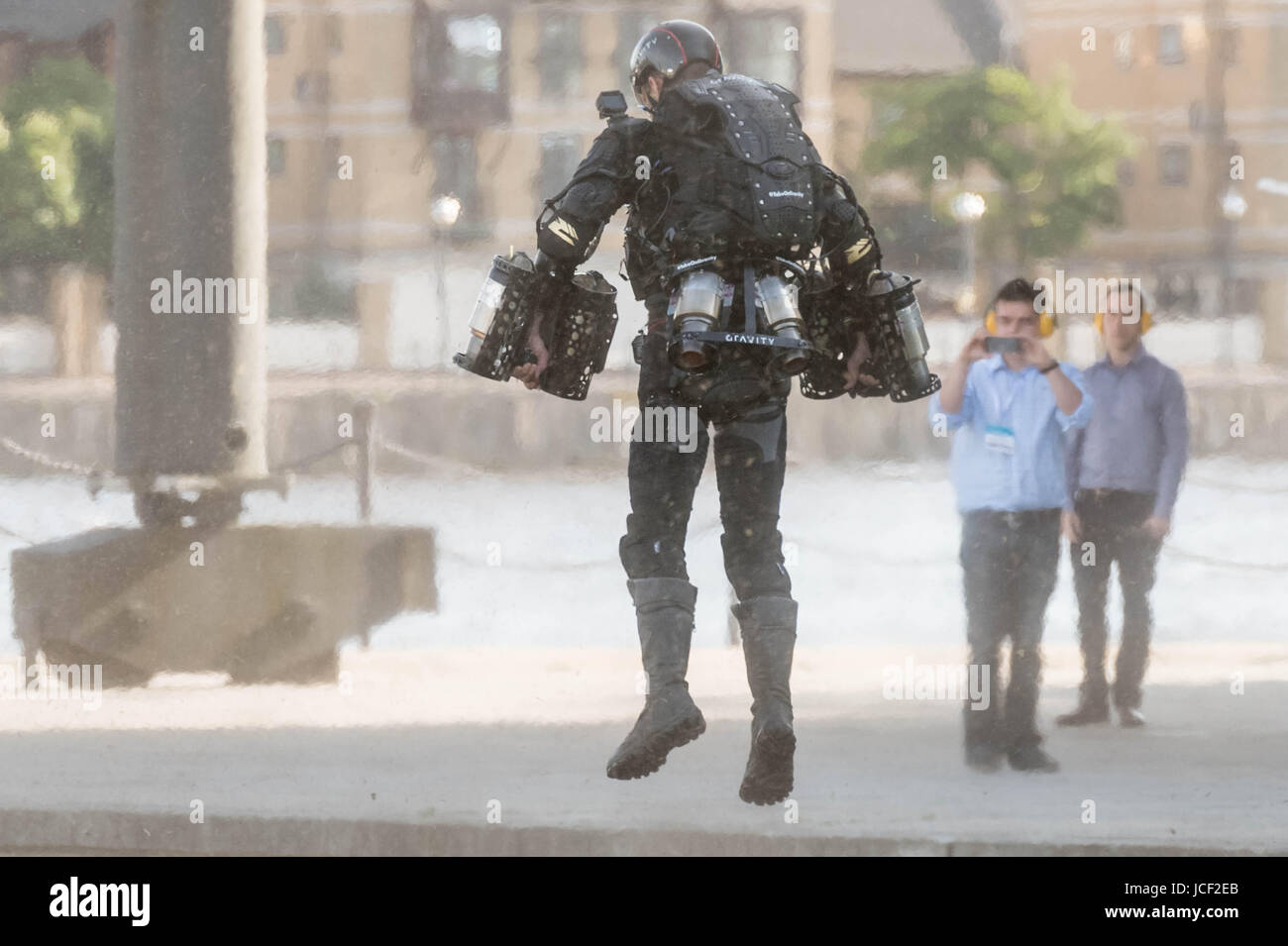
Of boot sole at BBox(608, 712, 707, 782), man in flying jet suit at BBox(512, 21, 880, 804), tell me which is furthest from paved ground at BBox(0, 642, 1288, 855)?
man in flying jet suit at BBox(512, 21, 880, 804)

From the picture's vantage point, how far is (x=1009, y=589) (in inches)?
259

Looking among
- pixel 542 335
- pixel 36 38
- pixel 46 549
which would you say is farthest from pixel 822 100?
pixel 46 549

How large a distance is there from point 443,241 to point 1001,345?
2031mm

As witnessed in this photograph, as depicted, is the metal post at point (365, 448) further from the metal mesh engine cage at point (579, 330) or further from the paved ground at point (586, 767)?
the metal mesh engine cage at point (579, 330)

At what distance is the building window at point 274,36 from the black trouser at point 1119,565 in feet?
11.0

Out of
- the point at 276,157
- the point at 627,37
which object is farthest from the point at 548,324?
the point at 276,157

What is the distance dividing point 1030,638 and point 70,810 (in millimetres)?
3376

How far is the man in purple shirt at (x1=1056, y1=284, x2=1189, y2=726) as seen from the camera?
6637mm

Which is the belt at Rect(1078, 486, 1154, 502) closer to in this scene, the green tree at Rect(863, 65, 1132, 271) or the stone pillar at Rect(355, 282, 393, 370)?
the green tree at Rect(863, 65, 1132, 271)

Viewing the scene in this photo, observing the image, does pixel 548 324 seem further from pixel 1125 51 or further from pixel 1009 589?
pixel 1125 51

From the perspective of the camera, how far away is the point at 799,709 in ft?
21.1

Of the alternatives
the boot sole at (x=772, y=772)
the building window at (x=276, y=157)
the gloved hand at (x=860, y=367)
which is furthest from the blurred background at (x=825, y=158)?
the boot sole at (x=772, y=772)

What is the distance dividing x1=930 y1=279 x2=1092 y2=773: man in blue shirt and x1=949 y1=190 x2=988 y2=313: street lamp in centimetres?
10
